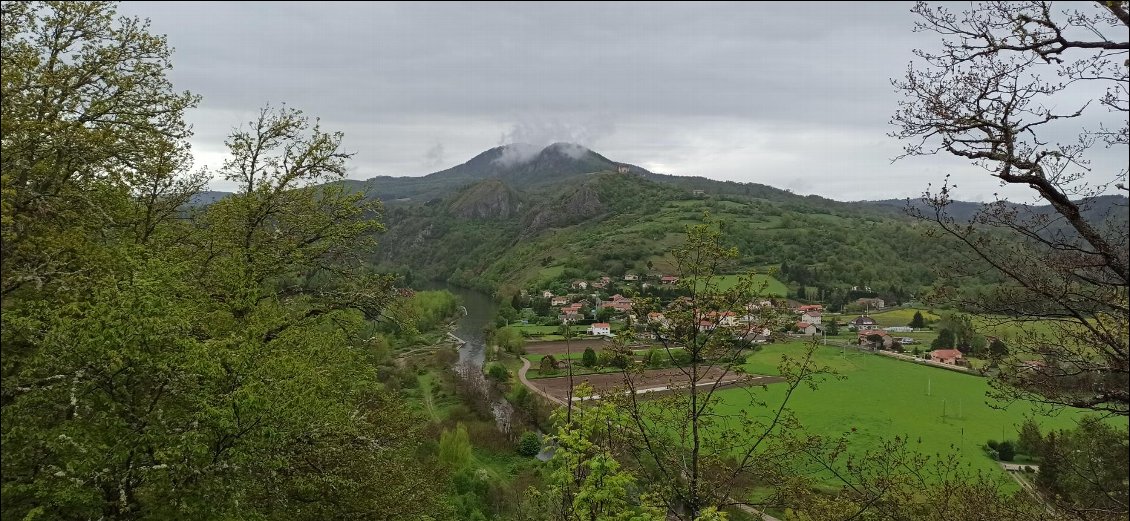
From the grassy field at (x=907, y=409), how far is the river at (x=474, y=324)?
31.1m

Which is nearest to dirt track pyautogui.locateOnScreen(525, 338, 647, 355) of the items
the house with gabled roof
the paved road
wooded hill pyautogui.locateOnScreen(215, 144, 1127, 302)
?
the paved road

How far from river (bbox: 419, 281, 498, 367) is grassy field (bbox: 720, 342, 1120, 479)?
3111cm

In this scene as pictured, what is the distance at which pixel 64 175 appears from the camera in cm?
Answer: 961

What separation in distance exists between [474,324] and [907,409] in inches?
2446

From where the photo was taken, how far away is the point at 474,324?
9100cm

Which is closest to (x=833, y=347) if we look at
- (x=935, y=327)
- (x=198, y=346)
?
(x=935, y=327)

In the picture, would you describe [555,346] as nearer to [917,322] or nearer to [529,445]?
[529,445]

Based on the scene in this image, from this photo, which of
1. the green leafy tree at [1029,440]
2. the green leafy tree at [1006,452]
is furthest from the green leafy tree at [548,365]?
the green leafy tree at [1029,440]

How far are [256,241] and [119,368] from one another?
741cm

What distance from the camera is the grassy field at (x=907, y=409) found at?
39000mm

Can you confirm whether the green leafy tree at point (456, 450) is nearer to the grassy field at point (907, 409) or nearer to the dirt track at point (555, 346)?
the grassy field at point (907, 409)

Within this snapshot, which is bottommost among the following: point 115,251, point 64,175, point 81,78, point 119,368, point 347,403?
point 347,403

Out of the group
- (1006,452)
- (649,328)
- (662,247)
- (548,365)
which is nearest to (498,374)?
(548,365)

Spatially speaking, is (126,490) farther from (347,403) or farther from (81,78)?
(81,78)
